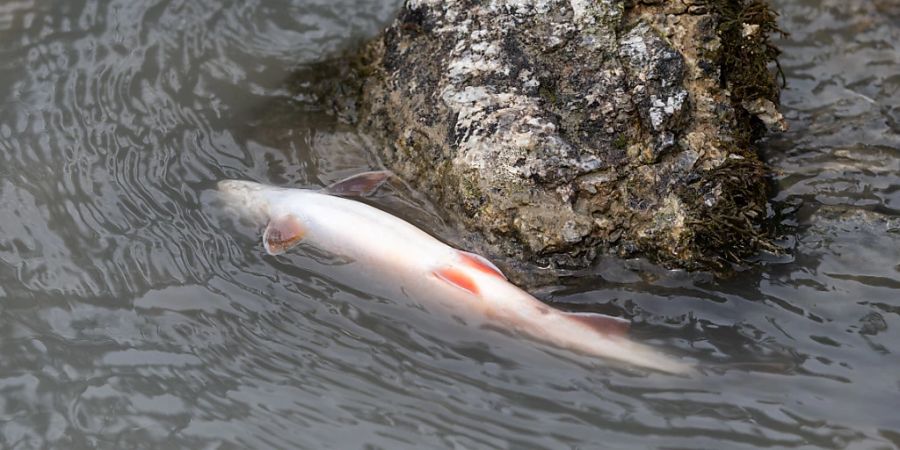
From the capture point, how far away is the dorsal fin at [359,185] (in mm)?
5980

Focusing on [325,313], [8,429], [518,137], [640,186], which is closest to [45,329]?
[8,429]

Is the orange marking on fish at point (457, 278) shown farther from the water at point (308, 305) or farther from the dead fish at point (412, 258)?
the water at point (308, 305)

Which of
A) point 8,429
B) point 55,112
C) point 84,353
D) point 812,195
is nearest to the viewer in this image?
point 8,429

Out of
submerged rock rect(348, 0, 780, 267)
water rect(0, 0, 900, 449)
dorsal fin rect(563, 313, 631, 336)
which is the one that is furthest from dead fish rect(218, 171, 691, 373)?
submerged rock rect(348, 0, 780, 267)

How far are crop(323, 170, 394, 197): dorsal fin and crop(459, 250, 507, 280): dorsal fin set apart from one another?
97cm

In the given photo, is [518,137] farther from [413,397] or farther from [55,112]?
[55,112]

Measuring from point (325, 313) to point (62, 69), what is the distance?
9.86 ft

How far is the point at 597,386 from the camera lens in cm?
493

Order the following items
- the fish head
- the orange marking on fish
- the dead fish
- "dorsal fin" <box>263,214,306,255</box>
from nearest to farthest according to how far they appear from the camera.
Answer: the dead fish, the orange marking on fish, "dorsal fin" <box>263,214,306,255</box>, the fish head

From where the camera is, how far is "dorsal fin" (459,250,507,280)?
526 centimetres

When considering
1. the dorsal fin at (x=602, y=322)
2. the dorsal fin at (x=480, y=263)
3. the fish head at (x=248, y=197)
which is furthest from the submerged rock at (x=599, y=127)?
the fish head at (x=248, y=197)

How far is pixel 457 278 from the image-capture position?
5.26 m

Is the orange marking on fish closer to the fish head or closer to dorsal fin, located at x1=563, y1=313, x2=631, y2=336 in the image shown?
dorsal fin, located at x1=563, y1=313, x2=631, y2=336

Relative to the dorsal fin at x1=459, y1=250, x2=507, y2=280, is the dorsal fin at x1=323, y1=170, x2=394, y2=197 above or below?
above
